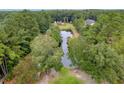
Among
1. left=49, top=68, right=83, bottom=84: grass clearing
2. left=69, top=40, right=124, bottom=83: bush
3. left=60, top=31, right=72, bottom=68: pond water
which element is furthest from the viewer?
left=60, top=31, right=72, bottom=68: pond water

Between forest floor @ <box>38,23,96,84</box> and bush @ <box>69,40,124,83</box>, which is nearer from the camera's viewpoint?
bush @ <box>69,40,124,83</box>

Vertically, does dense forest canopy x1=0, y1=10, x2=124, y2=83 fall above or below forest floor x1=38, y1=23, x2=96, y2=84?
above

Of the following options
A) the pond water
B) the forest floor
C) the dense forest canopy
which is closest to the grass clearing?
the forest floor

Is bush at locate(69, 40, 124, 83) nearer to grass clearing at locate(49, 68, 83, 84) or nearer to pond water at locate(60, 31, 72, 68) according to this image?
grass clearing at locate(49, 68, 83, 84)

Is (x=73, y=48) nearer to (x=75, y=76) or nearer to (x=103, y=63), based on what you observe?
(x=75, y=76)

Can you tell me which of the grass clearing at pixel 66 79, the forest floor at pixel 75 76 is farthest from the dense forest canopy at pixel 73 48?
the grass clearing at pixel 66 79

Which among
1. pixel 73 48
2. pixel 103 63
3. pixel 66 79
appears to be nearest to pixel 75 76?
pixel 66 79

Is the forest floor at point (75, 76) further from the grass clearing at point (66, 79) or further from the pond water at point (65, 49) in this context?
the pond water at point (65, 49)
